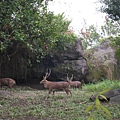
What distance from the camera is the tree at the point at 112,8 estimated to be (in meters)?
7.02

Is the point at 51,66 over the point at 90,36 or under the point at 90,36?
under

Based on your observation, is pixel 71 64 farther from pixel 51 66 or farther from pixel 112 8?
pixel 112 8

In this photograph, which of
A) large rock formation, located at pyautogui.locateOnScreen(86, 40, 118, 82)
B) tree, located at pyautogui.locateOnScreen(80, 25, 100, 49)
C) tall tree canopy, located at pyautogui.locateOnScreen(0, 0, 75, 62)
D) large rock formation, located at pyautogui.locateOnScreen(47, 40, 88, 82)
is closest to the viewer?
tall tree canopy, located at pyautogui.locateOnScreen(0, 0, 75, 62)

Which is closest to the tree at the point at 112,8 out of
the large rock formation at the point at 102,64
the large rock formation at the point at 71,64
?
the large rock formation at the point at 71,64

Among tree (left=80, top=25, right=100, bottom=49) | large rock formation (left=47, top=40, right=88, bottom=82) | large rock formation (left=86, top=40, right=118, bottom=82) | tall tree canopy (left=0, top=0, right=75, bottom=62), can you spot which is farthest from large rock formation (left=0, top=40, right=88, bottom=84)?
tree (left=80, top=25, right=100, bottom=49)

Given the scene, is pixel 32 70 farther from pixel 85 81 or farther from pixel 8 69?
pixel 85 81

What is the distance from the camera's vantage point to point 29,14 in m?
7.35

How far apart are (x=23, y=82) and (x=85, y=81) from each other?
3.45 meters

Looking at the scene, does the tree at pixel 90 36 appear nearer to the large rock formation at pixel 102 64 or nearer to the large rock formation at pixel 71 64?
the large rock formation at pixel 102 64

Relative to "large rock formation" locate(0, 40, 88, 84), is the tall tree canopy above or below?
above

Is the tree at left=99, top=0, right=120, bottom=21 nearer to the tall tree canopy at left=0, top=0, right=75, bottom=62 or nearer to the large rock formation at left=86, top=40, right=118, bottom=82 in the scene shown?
the tall tree canopy at left=0, top=0, right=75, bottom=62

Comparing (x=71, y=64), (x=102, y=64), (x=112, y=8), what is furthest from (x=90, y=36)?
(x=112, y=8)

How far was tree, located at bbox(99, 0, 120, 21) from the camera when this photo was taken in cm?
702

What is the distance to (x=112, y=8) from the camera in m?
7.08
